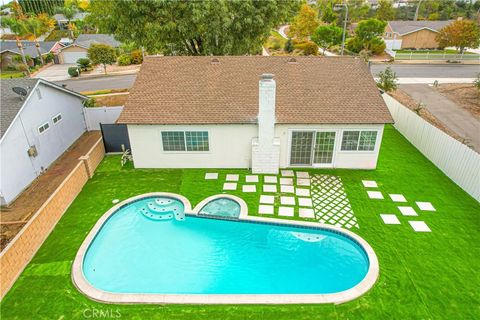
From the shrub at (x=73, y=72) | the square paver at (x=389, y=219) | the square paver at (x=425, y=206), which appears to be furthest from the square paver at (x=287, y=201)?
the shrub at (x=73, y=72)

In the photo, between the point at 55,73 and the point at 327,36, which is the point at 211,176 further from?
the point at 327,36

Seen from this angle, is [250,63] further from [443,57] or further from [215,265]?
[443,57]

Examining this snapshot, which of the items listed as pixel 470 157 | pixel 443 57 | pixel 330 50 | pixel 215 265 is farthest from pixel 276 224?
pixel 330 50

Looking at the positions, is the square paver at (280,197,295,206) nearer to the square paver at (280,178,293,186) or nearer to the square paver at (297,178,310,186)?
the square paver at (280,178,293,186)

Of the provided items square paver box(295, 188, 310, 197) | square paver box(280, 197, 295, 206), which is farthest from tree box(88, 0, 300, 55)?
square paver box(280, 197, 295, 206)

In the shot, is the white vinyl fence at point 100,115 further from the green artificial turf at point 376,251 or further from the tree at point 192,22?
the tree at point 192,22

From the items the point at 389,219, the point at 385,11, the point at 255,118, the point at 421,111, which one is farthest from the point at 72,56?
the point at 385,11
